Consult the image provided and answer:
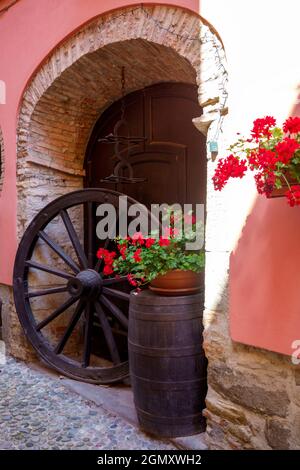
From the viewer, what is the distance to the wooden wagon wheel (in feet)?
9.52

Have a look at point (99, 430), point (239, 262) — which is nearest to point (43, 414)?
point (99, 430)

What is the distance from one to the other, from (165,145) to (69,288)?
1266 mm

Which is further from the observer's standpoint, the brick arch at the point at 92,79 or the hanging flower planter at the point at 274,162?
the brick arch at the point at 92,79

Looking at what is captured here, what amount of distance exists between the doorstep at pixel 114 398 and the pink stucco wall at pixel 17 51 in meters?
1.09

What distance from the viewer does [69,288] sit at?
2.98 m

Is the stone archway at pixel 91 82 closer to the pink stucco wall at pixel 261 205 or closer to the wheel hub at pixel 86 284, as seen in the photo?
the pink stucco wall at pixel 261 205

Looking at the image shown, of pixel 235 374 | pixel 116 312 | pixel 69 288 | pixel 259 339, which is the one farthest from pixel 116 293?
pixel 259 339

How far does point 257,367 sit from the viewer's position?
1.83 meters

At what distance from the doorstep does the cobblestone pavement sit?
0.04 metres

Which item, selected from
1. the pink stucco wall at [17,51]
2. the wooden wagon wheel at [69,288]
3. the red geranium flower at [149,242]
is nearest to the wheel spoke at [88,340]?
the wooden wagon wheel at [69,288]

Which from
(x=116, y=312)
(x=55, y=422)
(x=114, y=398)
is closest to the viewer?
(x=55, y=422)

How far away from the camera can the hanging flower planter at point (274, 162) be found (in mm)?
1306

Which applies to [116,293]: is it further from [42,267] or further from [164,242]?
[164,242]

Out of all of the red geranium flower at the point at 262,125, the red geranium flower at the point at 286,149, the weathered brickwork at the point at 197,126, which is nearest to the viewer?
the red geranium flower at the point at 286,149
